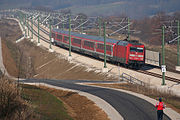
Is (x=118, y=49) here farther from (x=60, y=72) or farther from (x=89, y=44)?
(x=60, y=72)

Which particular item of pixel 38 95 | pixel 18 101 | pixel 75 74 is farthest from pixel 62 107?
pixel 75 74

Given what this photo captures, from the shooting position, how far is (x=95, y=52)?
5691 centimetres

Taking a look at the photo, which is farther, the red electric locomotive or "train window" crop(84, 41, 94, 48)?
"train window" crop(84, 41, 94, 48)

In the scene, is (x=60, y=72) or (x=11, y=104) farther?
(x=60, y=72)

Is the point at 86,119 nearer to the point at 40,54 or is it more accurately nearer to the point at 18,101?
the point at 18,101

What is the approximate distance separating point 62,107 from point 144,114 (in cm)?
529

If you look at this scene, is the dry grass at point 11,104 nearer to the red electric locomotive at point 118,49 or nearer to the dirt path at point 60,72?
the dirt path at point 60,72

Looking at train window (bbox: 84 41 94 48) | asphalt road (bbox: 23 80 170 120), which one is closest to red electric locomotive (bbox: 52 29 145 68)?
train window (bbox: 84 41 94 48)

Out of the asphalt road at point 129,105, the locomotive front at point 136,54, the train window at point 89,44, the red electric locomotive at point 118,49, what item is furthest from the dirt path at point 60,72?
the locomotive front at point 136,54

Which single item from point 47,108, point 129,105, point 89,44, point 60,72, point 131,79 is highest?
point 89,44

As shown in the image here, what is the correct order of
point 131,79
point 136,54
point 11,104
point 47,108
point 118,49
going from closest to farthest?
point 11,104
point 47,108
point 131,79
point 136,54
point 118,49

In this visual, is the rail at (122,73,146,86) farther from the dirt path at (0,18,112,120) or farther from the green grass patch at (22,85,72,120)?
the green grass patch at (22,85,72,120)

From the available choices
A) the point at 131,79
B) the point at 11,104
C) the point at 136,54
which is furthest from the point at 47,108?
the point at 136,54

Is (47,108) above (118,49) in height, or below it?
below
